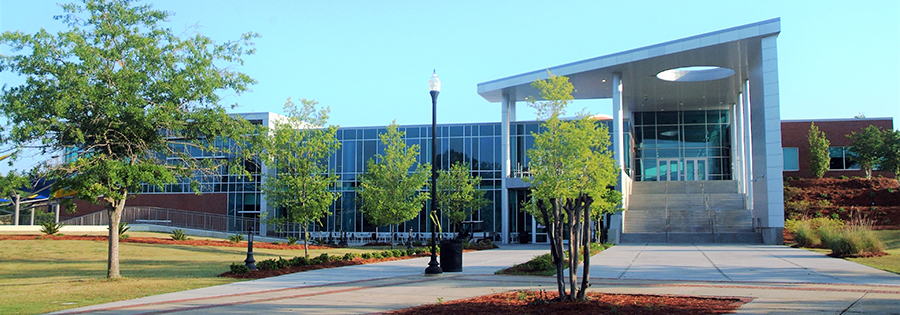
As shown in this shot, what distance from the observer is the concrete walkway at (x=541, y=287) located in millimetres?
9586

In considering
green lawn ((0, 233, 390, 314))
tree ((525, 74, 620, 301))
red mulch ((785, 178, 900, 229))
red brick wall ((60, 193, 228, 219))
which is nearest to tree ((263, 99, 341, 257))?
green lawn ((0, 233, 390, 314))

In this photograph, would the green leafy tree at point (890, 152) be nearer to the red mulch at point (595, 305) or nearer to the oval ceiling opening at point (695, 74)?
the oval ceiling opening at point (695, 74)

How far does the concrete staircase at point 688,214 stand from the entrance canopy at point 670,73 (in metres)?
6.21

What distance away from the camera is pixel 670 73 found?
1533 inches

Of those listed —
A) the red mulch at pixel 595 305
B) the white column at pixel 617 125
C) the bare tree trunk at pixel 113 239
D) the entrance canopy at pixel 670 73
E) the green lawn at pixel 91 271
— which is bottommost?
the green lawn at pixel 91 271

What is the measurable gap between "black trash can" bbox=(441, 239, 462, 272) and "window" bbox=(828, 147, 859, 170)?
136 ft

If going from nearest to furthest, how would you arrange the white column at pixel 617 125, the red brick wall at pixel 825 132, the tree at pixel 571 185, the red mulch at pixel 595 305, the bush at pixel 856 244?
1. the red mulch at pixel 595 305
2. the tree at pixel 571 185
3. the bush at pixel 856 244
4. the white column at pixel 617 125
5. the red brick wall at pixel 825 132

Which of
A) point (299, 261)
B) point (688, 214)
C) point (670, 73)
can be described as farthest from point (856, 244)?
point (670, 73)

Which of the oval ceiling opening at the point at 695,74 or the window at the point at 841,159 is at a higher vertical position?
the oval ceiling opening at the point at 695,74

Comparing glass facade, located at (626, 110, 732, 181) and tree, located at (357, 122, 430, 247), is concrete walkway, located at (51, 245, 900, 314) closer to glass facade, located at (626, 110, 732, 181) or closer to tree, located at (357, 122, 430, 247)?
tree, located at (357, 122, 430, 247)

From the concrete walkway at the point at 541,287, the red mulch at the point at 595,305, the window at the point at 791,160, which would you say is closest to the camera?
the red mulch at the point at 595,305

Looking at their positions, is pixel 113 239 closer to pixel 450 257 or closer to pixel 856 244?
pixel 450 257

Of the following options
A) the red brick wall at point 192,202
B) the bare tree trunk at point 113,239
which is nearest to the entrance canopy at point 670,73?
the red brick wall at point 192,202

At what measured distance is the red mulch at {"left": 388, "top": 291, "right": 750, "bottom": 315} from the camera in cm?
852
